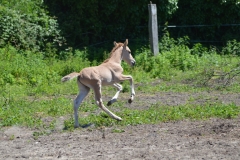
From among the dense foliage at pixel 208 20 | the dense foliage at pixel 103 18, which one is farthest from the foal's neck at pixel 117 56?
the dense foliage at pixel 208 20

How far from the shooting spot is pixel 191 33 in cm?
2253

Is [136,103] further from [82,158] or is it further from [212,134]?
[82,158]

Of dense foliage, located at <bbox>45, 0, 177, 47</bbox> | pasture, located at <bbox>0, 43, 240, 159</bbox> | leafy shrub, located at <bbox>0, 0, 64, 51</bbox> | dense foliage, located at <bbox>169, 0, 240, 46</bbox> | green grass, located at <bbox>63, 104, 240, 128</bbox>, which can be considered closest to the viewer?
pasture, located at <bbox>0, 43, 240, 159</bbox>

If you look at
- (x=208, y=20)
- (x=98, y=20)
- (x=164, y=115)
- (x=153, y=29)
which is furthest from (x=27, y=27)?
(x=164, y=115)

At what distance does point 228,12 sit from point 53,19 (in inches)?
275

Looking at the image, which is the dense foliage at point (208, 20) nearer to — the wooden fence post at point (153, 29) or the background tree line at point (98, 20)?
the background tree line at point (98, 20)

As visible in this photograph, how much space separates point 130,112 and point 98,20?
10.4 metres

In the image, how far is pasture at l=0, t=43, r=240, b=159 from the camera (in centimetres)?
886

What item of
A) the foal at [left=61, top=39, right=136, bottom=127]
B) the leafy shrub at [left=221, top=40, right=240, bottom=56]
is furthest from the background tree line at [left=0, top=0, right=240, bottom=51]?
the foal at [left=61, top=39, right=136, bottom=127]

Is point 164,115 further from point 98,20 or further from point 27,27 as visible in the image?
point 98,20

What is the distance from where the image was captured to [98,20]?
70.9 feet

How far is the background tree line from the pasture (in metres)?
1.12

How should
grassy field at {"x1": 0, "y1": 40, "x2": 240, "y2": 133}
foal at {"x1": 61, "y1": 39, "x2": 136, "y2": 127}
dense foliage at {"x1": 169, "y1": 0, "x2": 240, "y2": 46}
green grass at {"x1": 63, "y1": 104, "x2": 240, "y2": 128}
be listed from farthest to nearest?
dense foliage at {"x1": 169, "y1": 0, "x2": 240, "y2": 46} → grassy field at {"x1": 0, "y1": 40, "x2": 240, "y2": 133} → foal at {"x1": 61, "y1": 39, "x2": 136, "y2": 127} → green grass at {"x1": 63, "y1": 104, "x2": 240, "y2": 128}

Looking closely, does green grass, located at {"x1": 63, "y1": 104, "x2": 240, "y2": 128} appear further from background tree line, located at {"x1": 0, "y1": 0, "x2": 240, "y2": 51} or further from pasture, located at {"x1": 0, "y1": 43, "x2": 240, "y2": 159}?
background tree line, located at {"x1": 0, "y1": 0, "x2": 240, "y2": 51}
